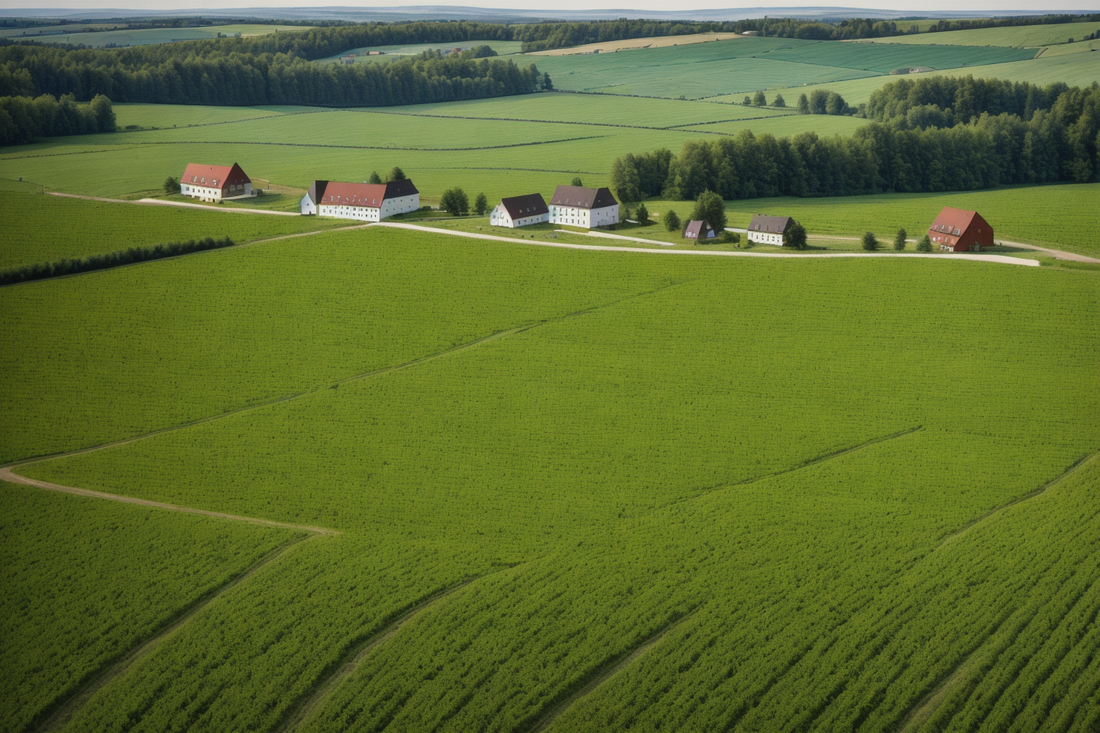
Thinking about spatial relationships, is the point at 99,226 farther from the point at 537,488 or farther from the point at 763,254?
the point at 537,488

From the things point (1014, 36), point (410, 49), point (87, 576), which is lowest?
point (87, 576)

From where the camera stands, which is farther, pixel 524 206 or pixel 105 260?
pixel 524 206

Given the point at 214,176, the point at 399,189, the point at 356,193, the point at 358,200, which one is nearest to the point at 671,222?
the point at 399,189

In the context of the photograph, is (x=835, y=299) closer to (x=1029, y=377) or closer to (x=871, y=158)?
(x=1029, y=377)

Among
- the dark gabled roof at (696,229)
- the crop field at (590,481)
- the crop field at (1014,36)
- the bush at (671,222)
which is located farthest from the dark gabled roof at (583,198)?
the crop field at (1014,36)

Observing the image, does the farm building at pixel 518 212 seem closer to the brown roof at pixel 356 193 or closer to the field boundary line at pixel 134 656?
the brown roof at pixel 356 193

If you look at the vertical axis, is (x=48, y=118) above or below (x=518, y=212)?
above

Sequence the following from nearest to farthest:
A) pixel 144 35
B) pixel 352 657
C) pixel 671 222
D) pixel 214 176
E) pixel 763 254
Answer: pixel 352 657 → pixel 763 254 → pixel 671 222 → pixel 214 176 → pixel 144 35

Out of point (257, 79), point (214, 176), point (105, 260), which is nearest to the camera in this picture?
point (105, 260)
